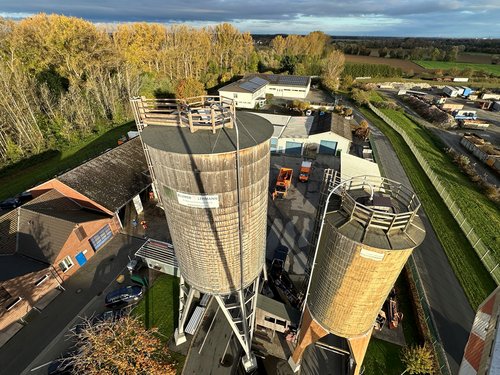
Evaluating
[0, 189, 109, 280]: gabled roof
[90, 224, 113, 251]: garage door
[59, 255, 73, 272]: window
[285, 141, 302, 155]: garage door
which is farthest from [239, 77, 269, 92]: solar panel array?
[59, 255, 73, 272]: window

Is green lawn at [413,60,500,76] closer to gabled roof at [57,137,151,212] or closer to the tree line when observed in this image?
the tree line

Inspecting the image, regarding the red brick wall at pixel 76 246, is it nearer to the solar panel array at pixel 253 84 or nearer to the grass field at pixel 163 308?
the grass field at pixel 163 308

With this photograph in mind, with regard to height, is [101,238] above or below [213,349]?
above

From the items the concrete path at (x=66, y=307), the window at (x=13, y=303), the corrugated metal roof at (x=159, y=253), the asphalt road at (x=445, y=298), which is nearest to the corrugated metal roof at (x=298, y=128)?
the asphalt road at (x=445, y=298)

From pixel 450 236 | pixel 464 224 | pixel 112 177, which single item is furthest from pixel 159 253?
pixel 464 224

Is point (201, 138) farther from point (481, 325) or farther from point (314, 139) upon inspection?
point (314, 139)

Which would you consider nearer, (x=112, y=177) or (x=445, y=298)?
(x=445, y=298)
